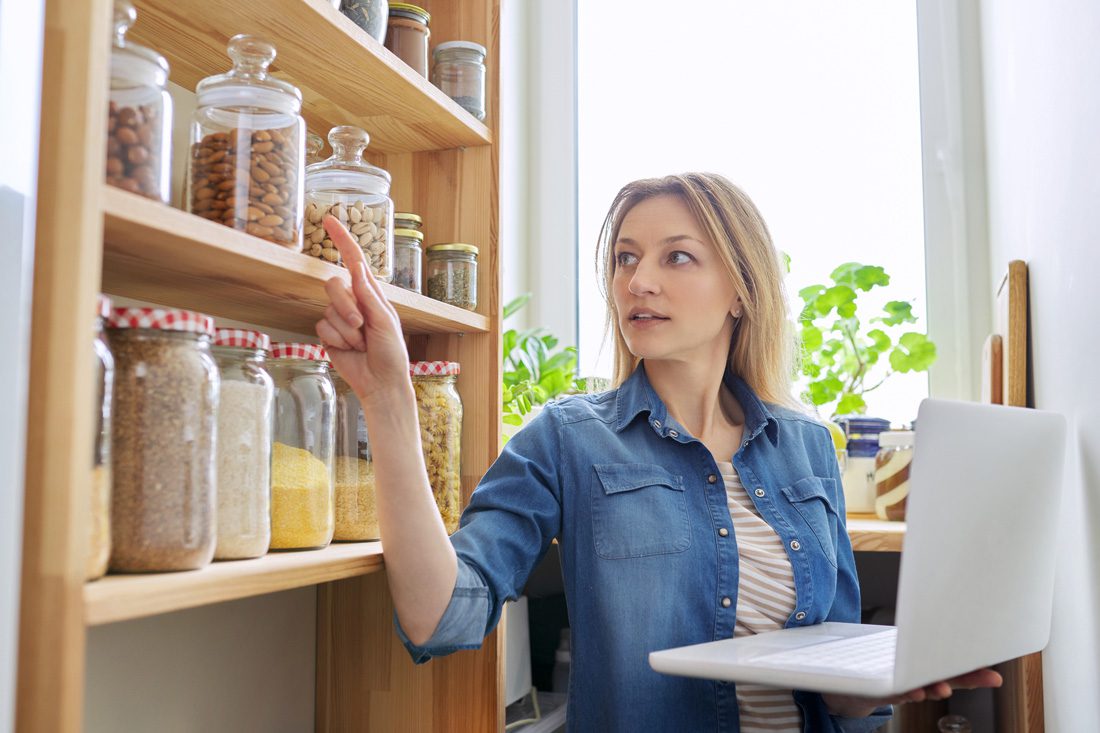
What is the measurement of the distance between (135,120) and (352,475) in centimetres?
46

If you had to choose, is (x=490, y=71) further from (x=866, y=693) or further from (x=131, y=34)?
(x=866, y=693)

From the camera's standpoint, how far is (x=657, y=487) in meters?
1.17

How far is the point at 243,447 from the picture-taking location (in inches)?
33.1

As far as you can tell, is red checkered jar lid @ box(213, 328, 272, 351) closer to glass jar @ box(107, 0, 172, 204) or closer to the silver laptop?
glass jar @ box(107, 0, 172, 204)

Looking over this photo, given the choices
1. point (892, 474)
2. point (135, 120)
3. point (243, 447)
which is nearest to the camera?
point (135, 120)

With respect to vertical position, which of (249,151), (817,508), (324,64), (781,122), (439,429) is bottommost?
(817,508)

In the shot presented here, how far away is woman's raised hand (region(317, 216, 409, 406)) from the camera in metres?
0.88

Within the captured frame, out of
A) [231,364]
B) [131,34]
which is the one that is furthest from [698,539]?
[131,34]

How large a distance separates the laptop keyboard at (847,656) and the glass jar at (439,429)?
0.48 metres

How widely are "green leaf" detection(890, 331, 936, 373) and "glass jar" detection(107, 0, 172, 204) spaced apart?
1449 millimetres

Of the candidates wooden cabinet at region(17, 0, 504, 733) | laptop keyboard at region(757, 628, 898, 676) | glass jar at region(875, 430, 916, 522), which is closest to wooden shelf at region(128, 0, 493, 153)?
wooden cabinet at region(17, 0, 504, 733)

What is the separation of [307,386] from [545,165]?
4.45 ft

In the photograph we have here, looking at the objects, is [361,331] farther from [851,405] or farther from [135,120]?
[851,405]

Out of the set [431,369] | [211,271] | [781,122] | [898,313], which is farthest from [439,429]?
[781,122]
